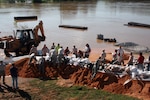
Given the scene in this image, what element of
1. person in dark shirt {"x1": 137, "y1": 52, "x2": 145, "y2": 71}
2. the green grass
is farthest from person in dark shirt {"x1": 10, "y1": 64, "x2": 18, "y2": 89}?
person in dark shirt {"x1": 137, "y1": 52, "x2": 145, "y2": 71}

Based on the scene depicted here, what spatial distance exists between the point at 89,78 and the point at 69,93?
1868 millimetres

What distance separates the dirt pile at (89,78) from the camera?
14674 mm

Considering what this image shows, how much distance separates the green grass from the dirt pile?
572mm

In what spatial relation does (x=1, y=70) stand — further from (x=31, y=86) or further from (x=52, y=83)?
(x=52, y=83)

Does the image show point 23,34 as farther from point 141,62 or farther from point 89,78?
point 141,62

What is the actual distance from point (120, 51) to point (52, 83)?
4878 millimetres

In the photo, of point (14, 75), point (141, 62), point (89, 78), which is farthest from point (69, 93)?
point (141, 62)

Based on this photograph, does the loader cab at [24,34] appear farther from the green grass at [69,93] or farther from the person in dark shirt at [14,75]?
the green grass at [69,93]

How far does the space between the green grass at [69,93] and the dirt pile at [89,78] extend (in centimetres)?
57

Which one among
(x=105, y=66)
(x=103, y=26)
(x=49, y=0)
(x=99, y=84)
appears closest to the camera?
(x=99, y=84)

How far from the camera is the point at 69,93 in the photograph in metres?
14.9

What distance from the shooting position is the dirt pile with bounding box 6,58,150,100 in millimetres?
14674

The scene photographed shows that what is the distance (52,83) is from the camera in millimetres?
16562

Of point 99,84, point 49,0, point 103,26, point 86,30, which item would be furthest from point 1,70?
point 49,0
